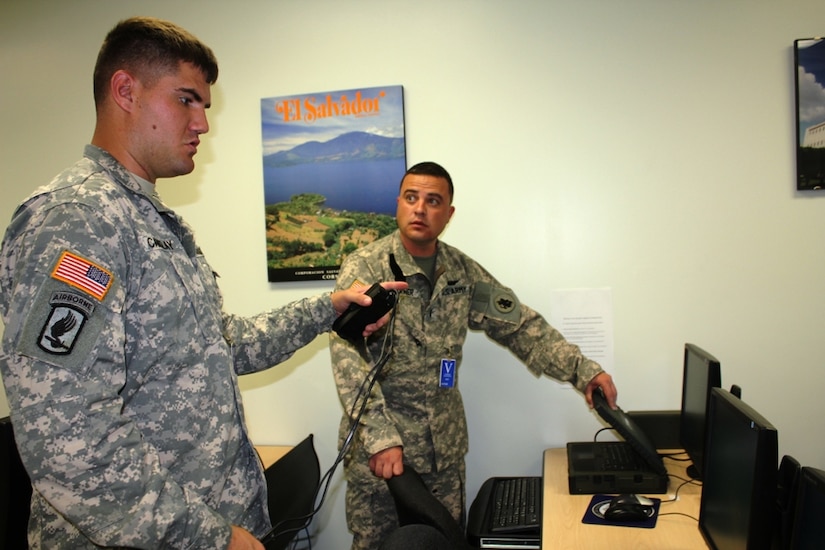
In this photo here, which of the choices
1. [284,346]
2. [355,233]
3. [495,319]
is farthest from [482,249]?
[284,346]

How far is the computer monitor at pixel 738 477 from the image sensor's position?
0.97 meters

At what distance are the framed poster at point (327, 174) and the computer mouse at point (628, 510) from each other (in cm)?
142

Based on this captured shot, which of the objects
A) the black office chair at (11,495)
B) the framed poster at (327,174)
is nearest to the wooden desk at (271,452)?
the framed poster at (327,174)

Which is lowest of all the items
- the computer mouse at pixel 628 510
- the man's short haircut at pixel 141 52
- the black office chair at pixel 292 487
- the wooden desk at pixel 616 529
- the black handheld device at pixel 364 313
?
the black office chair at pixel 292 487

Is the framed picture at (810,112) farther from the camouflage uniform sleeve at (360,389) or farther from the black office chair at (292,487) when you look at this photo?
the black office chair at (292,487)

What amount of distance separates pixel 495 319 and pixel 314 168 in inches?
41.7

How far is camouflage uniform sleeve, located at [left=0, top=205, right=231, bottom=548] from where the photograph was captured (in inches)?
34.2

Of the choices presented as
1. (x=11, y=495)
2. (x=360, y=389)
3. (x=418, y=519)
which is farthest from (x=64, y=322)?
(x=360, y=389)

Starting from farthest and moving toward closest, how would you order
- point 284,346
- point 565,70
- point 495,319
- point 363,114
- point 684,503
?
point 363,114, point 565,70, point 495,319, point 684,503, point 284,346

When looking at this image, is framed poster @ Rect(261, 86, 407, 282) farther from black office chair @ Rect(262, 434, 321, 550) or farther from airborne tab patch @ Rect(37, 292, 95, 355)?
airborne tab patch @ Rect(37, 292, 95, 355)

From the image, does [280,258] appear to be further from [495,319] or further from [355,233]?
[495,319]

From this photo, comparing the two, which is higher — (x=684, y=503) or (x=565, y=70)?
(x=565, y=70)

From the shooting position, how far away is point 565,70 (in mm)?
2377

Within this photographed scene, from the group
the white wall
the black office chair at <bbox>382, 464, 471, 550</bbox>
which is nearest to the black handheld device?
the black office chair at <bbox>382, 464, 471, 550</bbox>
